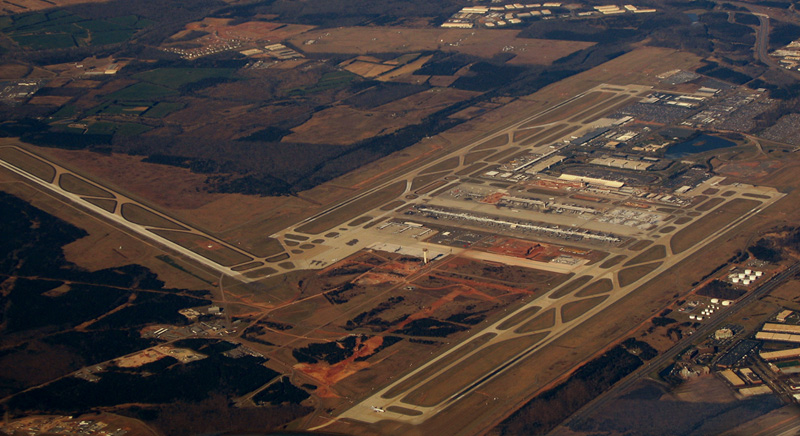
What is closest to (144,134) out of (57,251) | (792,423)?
(57,251)

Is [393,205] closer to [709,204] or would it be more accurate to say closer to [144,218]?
[144,218]

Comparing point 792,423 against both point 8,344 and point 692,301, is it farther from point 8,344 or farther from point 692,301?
point 8,344

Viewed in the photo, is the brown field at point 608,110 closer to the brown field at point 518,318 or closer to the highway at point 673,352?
the highway at point 673,352

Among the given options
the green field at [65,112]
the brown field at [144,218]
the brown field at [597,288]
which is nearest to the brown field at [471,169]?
the brown field at [597,288]

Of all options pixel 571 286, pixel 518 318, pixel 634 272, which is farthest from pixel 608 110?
pixel 518 318

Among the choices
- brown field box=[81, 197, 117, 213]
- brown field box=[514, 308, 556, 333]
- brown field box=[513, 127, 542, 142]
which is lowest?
brown field box=[81, 197, 117, 213]

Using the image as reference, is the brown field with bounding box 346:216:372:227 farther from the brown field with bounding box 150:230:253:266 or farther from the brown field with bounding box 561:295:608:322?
the brown field with bounding box 561:295:608:322

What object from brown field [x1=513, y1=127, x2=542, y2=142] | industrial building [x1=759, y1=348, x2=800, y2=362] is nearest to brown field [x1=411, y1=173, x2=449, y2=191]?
brown field [x1=513, y1=127, x2=542, y2=142]
